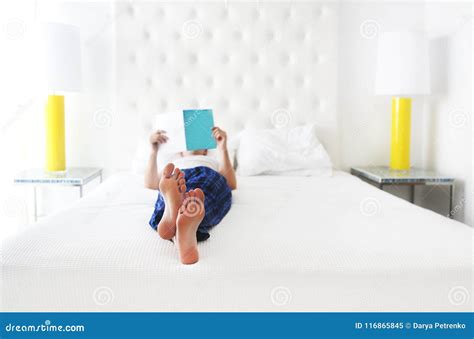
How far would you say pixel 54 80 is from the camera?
2740mm

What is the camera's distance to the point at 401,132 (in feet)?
9.87

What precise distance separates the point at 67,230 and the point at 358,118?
7.43 feet

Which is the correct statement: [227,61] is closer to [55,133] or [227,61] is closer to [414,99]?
[55,133]

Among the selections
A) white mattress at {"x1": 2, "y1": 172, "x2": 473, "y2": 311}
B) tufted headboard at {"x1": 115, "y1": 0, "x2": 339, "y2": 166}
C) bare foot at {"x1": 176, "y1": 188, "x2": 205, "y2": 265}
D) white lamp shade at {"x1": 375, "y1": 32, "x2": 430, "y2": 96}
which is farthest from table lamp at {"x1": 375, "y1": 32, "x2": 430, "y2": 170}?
bare foot at {"x1": 176, "y1": 188, "x2": 205, "y2": 265}

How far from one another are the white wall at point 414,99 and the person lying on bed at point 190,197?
1.34 metres

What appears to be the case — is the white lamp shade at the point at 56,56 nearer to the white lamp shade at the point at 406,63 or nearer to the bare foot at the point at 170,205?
the bare foot at the point at 170,205

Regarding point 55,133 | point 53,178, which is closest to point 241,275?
point 53,178

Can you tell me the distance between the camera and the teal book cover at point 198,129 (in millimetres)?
2283

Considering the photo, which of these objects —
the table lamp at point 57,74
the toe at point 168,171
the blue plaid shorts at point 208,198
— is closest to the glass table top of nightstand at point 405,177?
the blue plaid shorts at point 208,198

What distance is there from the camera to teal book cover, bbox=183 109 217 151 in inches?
89.9

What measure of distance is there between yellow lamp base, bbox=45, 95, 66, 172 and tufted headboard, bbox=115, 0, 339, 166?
1.28 feet

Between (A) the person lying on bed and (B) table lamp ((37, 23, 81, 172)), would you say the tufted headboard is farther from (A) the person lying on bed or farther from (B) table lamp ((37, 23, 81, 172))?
(A) the person lying on bed

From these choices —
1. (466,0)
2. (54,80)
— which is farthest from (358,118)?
(54,80)

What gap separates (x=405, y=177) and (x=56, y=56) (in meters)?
2.17
